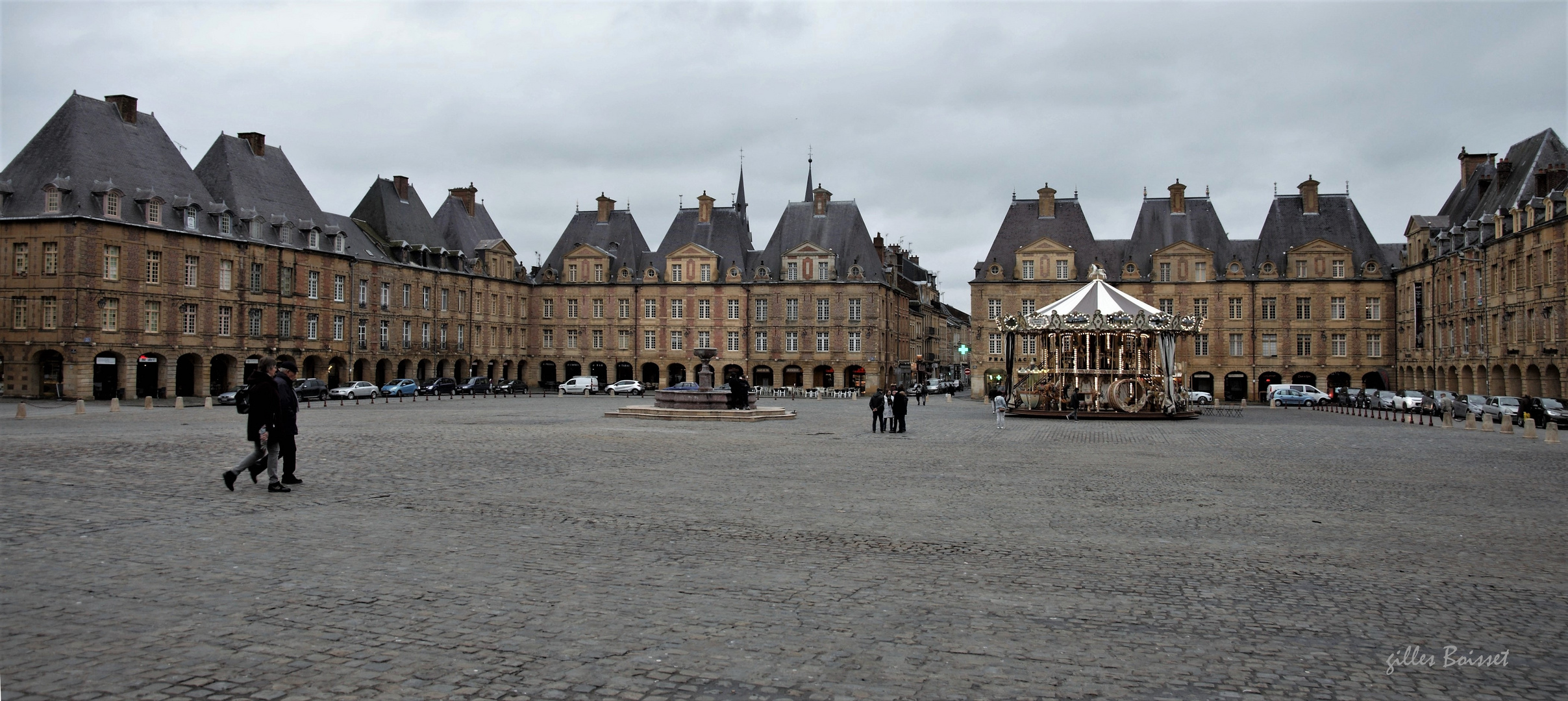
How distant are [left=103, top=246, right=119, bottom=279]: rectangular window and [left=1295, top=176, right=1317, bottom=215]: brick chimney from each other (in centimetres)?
6656

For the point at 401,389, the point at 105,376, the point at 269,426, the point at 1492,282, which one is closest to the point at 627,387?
the point at 401,389

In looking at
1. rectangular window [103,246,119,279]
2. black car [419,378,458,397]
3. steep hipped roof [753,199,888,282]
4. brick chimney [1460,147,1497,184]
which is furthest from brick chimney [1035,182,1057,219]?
rectangular window [103,246,119,279]

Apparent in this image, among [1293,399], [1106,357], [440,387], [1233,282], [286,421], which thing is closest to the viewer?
[286,421]

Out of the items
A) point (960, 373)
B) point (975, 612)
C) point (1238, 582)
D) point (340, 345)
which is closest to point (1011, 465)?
point (1238, 582)

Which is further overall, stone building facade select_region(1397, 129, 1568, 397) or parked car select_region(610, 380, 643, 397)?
parked car select_region(610, 380, 643, 397)

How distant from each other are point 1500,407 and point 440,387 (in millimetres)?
51221

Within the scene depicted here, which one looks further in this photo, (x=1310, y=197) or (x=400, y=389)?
(x=1310, y=197)

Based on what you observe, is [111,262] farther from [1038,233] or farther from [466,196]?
[1038,233]

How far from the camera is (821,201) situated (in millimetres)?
73188

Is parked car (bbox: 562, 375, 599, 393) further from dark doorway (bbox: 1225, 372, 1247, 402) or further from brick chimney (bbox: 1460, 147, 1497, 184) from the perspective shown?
brick chimney (bbox: 1460, 147, 1497, 184)

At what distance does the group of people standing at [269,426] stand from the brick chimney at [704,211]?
205 feet

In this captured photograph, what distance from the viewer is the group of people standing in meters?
12.2

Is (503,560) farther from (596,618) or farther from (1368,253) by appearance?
(1368,253)

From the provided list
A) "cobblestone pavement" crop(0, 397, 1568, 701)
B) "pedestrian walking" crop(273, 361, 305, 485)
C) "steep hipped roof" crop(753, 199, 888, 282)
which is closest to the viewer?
"cobblestone pavement" crop(0, 397, 1568, 701)
